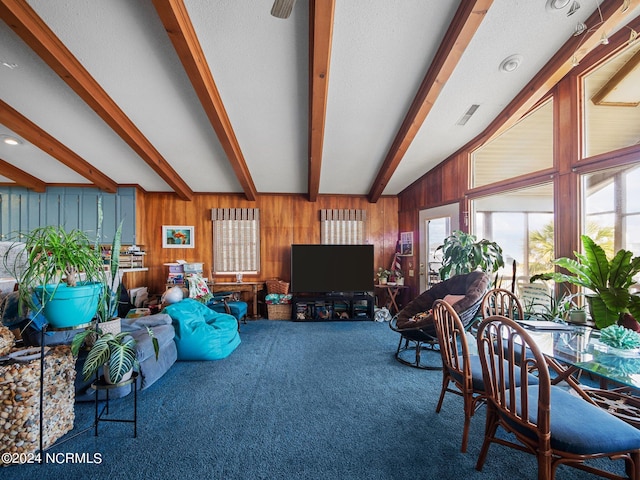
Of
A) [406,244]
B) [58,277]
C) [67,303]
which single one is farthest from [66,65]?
[406,244]

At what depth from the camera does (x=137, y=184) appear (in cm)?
471

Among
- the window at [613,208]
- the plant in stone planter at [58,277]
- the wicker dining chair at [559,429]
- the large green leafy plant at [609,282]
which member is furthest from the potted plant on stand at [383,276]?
the plant in stone planter at [58,277]

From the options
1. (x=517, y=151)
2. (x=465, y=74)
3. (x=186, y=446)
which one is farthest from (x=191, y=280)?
(x=517, y=151)

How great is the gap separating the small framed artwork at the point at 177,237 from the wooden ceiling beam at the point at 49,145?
106cm

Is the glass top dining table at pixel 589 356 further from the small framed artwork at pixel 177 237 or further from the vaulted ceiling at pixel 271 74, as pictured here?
the small framed artwork at pixel 177 237

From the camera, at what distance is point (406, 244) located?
5.08 meters

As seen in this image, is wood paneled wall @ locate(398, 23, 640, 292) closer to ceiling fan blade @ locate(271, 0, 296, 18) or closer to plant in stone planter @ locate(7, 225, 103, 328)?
ceiling fan blade @ locate(271, 0, 296, 18)

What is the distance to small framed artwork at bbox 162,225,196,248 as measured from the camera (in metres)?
5.05

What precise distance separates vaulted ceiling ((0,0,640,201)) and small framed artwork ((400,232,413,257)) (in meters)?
1.52

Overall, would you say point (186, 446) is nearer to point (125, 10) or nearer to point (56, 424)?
point (56, 424)

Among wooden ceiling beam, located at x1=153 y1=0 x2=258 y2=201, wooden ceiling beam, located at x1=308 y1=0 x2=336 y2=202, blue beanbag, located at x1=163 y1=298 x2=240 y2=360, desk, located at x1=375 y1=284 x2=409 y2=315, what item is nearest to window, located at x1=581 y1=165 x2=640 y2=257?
wooden ceiling beam, located at x1=308 y1=0 x2=336 y2=202

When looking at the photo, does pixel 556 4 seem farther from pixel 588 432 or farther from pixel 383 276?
pixel 383 276

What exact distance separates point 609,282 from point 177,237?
566cm

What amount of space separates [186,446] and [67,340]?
3.59 feet
